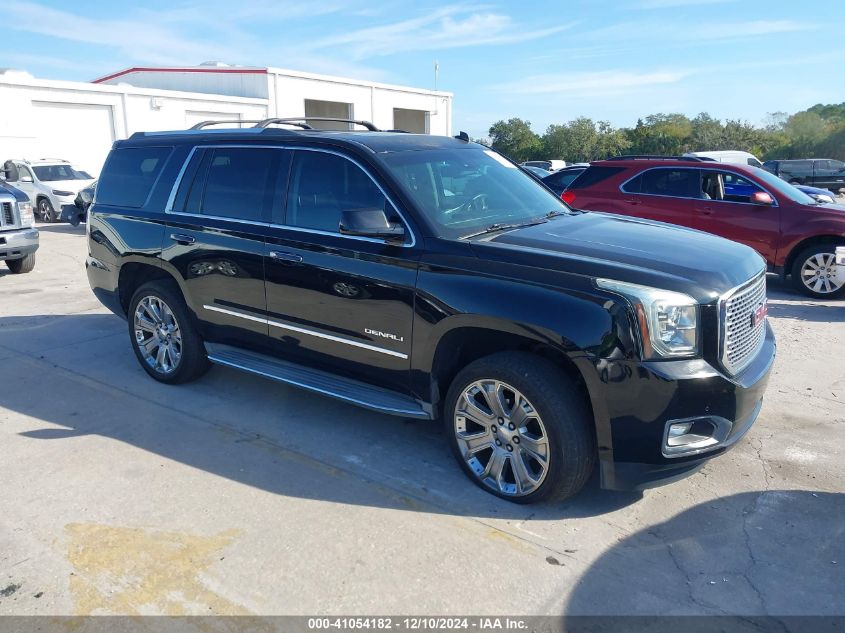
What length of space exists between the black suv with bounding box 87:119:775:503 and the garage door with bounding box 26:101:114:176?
2055cm

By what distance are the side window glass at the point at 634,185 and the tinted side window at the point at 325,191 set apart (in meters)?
6.36

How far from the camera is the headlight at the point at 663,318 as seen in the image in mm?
3369

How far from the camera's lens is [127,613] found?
300 centimetres

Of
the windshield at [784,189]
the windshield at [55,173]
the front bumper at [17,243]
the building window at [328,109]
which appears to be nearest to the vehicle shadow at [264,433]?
the front bumper at [17,243]

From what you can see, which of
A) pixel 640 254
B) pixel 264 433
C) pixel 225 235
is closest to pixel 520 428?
pixel 640 254

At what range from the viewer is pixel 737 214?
925cm

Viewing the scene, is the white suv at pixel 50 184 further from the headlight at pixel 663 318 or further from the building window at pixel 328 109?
the building window at pixel 328 109

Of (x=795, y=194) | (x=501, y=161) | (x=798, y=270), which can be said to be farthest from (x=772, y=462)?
(x=795, y=194)

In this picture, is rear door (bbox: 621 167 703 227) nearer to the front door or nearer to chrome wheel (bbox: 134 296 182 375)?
the front door

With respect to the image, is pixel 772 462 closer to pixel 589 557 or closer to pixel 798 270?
pixel 589 557

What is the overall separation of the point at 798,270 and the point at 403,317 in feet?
23.0

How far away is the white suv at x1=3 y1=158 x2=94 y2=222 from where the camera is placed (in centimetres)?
1822

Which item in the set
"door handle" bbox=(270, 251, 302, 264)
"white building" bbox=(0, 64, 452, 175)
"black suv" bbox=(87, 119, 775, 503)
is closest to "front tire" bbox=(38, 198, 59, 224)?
"white building" bbox=(0, 64, 452, 175)

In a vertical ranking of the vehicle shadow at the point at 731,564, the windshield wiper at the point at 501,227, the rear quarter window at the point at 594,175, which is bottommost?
the vehicle shadow at the point at 731,564
